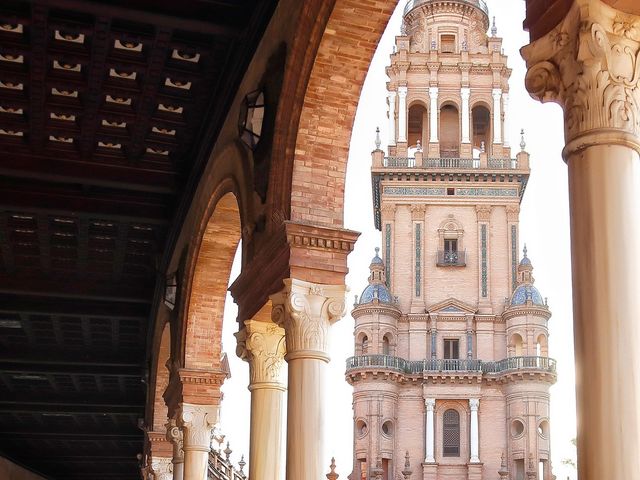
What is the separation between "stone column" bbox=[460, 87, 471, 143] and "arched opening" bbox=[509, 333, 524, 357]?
43.4ft

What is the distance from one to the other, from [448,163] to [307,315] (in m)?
64.5

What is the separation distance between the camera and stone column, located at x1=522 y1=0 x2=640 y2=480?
18.1 feet

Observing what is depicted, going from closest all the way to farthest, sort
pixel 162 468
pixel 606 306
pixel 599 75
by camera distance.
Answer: pixel 606 306 < pixel 599 75 < pixel 162 468

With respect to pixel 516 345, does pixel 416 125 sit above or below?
above

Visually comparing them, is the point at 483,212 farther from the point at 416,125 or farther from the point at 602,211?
the point at 602,211

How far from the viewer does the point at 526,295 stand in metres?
71.4

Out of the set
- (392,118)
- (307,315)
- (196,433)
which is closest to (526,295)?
(392,118)

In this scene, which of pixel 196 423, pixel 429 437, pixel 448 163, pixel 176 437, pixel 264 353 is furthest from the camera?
pixel 448 163

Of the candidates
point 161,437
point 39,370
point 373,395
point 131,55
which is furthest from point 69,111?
point 373,395

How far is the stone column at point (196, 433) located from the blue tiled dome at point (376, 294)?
54.7 meters

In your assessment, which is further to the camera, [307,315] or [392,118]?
[392,118]

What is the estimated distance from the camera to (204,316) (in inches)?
688

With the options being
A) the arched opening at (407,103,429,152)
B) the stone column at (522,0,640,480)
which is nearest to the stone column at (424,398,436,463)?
the arched opening at (407,103,429,152)

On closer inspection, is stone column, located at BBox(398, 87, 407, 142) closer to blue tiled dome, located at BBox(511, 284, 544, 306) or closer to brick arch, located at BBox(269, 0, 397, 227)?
blue tiled dome, located at BBox(511, 284, 544, 306)
